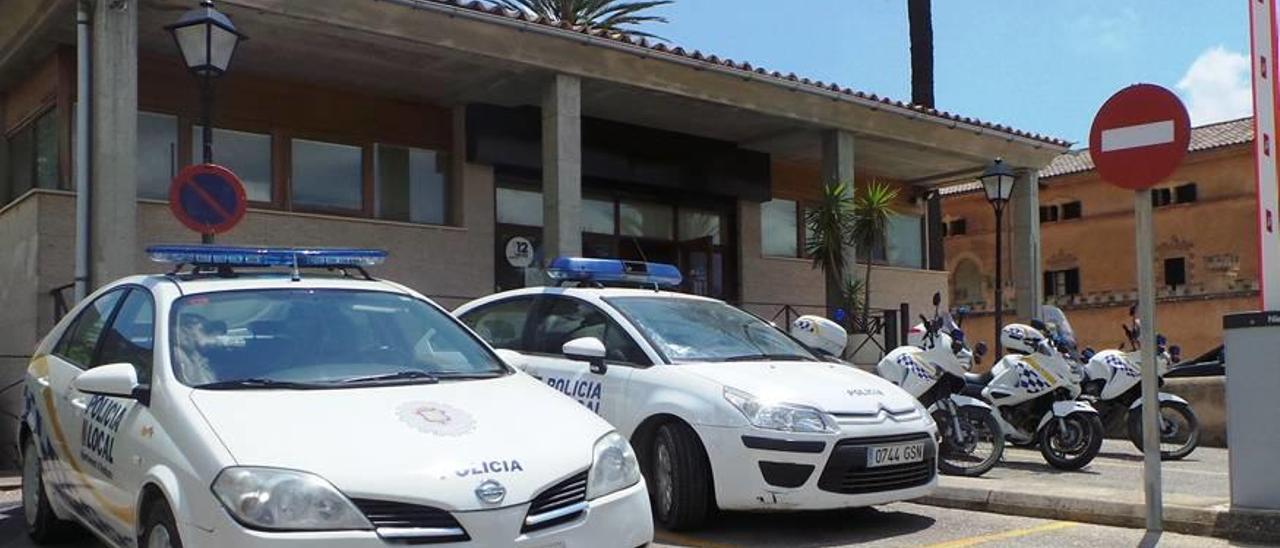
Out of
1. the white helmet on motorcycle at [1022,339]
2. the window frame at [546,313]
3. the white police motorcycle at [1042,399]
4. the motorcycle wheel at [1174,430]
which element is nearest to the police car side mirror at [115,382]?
the window frame at [546,313]

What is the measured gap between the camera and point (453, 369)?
518 cm

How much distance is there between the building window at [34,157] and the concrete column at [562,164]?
19.0 ft

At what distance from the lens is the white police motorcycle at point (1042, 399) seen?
9266mm

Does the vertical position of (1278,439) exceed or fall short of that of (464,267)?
it falls short

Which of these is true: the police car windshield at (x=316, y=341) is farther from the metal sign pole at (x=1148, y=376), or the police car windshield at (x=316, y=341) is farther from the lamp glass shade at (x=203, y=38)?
the lamp glass shade at (x=203, y=38)

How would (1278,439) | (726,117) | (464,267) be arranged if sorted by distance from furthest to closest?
(726,117) → (464,267) → (1278,439)

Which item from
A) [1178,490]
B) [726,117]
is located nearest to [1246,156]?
[726,117]

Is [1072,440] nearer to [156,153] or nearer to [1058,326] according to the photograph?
[1058,326]

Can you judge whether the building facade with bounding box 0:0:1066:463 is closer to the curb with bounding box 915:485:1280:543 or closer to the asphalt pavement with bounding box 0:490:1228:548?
the asphalt pavement with bounding box 0:490:1228:548

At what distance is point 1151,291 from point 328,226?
1069 centimetres

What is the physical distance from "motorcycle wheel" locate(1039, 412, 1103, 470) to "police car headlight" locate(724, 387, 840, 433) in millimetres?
3934

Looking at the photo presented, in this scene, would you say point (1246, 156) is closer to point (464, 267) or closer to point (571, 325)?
point (464, 267)

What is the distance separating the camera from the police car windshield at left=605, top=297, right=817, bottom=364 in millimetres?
6992

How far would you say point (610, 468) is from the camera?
174 inches
